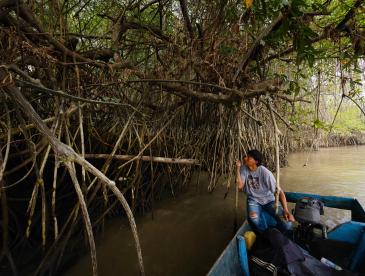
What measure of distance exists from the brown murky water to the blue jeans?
495 mm

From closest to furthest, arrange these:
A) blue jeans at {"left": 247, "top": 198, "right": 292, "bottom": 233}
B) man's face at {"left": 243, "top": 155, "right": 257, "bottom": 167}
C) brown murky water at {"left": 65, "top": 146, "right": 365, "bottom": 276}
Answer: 1. brown murky water at {"left": 65, "top": 146, "right": 365, "bottom": 276}
2. blue jeans at {"left": 247, "top": 198, "right": 292, "bottom": 233}
3. man's face at {"left": 243, "top": 155, "right": 257, "bottom": 167}

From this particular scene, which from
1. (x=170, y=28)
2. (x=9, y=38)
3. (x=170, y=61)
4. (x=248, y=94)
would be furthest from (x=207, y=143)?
(x=9, y=38)

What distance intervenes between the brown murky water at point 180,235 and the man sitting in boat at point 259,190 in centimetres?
53

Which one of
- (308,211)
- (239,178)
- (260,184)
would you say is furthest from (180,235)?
(308,211)

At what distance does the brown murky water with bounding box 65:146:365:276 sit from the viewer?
8.18ft

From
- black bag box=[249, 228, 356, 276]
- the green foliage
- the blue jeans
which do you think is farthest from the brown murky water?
the green foliage

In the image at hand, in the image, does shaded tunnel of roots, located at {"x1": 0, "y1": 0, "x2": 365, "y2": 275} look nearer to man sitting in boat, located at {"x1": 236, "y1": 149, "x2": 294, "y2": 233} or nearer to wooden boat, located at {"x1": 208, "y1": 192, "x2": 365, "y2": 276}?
man sitting in boat, located at {"x1": 236, "y1": 149, "x2": 294, "y2": 233}

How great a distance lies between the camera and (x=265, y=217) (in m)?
2.92

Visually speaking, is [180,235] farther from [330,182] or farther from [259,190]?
[330,182]

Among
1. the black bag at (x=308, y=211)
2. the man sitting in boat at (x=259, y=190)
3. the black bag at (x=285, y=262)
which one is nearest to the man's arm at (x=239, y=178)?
the man sitting in boat at (x=259, y=190)

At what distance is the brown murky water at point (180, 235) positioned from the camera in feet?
8.18

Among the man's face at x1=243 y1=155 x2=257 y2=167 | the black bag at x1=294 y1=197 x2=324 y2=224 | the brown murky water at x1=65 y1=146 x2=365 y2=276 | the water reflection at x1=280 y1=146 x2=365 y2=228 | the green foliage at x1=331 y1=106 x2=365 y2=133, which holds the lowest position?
the brown murky water at x1=65 y1=146 x2=365 y2=276

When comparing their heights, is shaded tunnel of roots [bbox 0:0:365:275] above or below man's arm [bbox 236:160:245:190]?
above

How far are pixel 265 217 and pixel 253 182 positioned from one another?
Result: 0.41 meters
